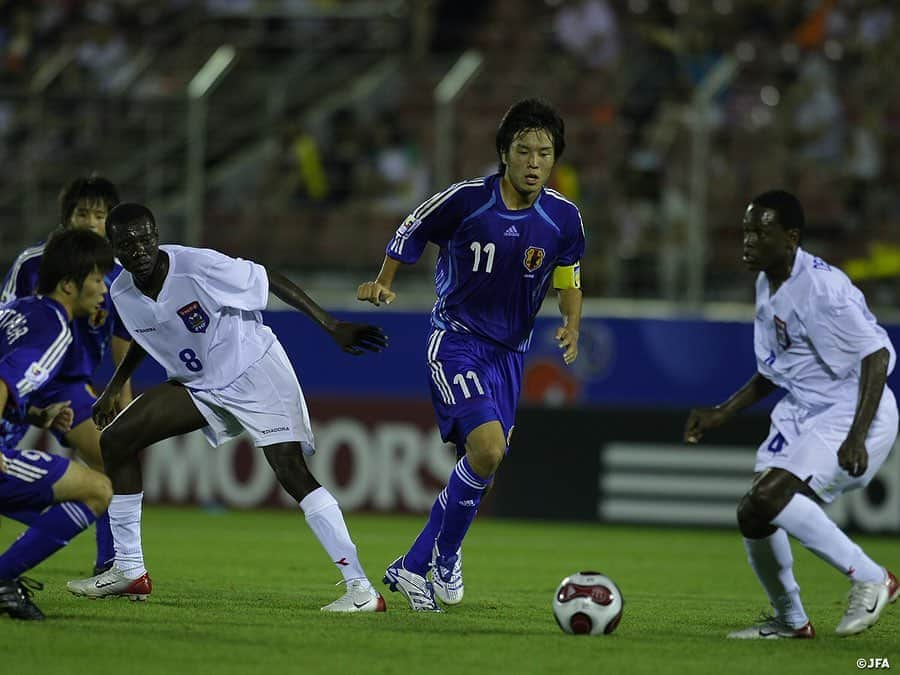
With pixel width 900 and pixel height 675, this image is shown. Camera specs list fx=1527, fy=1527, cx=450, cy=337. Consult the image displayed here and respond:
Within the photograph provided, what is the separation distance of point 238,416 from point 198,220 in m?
8.93

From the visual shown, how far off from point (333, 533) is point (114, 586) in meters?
1.24

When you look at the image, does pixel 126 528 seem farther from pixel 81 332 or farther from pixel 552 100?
pixel 552 100

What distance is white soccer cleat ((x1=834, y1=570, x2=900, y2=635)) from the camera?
22.7 ft

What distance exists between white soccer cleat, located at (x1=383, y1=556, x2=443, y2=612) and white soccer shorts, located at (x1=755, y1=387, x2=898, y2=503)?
1.87 meters

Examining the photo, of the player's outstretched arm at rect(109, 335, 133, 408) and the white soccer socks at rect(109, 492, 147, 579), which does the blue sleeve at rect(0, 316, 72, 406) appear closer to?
the white soccer socks at rect(109, 492, 147, 579)

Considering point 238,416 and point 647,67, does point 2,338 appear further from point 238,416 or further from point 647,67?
point 647,67

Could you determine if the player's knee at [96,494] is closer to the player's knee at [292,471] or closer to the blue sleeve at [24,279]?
the player's knee at [292,471]

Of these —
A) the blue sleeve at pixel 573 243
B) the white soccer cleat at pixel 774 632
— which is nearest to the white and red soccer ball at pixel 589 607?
the white soccer cleat at pixel 774 632

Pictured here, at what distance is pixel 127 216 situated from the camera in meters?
7.41

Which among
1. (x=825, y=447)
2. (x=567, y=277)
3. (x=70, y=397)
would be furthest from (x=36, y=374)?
(x=825, y=447)

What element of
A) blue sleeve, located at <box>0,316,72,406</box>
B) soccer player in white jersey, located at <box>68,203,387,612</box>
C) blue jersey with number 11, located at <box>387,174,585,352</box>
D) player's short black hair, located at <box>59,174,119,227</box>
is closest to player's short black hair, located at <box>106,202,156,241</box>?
soccer player in white jersey, located at <box>68,203,387,612</box>

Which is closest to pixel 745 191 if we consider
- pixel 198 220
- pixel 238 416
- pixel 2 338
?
pixel 198 220

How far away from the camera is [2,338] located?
6773 millimetres

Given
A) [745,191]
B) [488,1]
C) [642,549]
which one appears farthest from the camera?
[488,1]
